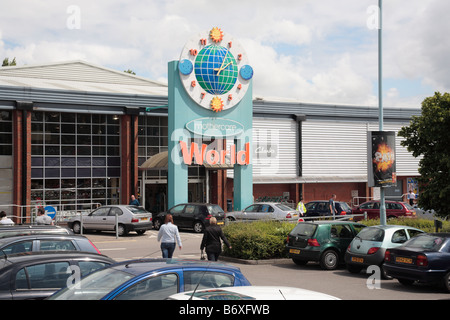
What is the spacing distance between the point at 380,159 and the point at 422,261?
627 centimetres

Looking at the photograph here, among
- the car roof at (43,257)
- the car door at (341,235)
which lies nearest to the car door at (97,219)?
the car door at (341,235)

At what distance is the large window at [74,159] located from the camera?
106 feet

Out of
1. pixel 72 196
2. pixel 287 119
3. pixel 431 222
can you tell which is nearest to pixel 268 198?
pixel 287 119

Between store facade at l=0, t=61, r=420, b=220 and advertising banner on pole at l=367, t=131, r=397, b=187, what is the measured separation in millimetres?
13859

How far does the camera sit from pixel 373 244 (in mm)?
14477

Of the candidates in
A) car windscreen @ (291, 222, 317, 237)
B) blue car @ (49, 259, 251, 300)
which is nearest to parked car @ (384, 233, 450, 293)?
car windscreen @ (291, 222, 317, 237)

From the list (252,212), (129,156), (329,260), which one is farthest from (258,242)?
(129,156)

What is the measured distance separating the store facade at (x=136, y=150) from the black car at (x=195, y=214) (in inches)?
184

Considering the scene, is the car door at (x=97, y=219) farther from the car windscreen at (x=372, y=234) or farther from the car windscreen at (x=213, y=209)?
the car windscreen at (x=372, y=234)

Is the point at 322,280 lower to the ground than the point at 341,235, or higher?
lower

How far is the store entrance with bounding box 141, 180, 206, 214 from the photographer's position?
3541 centimetres

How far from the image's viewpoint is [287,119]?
38.4 metres

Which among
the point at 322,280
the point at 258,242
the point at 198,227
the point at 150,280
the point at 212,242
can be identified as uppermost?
the point at 150,280

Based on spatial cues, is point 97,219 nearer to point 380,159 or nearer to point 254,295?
point 380,159
